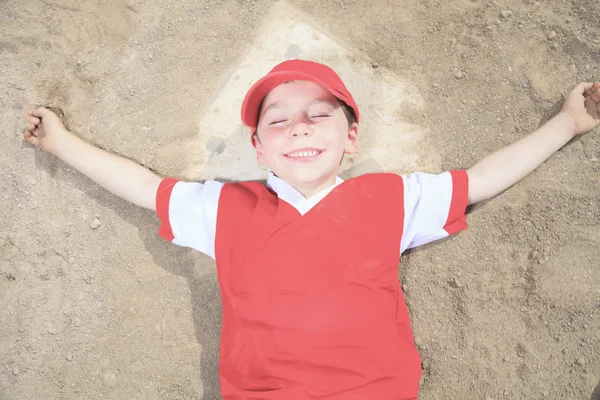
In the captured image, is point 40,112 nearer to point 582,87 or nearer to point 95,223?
point 95,223

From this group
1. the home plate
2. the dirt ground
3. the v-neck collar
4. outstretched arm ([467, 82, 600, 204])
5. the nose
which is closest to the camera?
the nose

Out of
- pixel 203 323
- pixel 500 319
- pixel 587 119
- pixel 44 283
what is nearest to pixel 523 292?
pixel 500 319

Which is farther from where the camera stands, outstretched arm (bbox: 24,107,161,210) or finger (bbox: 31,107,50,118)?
finger (bbox: 31,107,50,118)

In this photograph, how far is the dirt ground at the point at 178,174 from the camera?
2.34 metres

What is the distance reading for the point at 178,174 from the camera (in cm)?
249

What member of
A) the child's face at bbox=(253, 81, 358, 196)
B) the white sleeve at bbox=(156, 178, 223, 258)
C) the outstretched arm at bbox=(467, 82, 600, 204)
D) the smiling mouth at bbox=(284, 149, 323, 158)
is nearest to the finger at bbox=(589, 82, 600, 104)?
the outstretched arm at bbox=(467, 82, 600, 204)

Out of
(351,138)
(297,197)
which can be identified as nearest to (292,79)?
(351,138)

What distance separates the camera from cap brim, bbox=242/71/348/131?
196cm

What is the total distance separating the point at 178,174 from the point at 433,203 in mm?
1267

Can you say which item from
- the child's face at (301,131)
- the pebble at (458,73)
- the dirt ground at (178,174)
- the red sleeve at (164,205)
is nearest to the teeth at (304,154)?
the child's face at (301,131)

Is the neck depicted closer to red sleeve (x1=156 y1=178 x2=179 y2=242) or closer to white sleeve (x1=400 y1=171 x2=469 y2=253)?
Result: white sleeve (x1=400 y1=171 x2=469 y2=253)

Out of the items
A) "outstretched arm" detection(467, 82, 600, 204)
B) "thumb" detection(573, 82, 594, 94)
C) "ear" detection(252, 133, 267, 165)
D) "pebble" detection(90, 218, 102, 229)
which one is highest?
"thumb" detection(573, 82, 594, 94)

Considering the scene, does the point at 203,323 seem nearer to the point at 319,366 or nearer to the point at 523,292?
the point at 319,366

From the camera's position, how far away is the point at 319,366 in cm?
192
